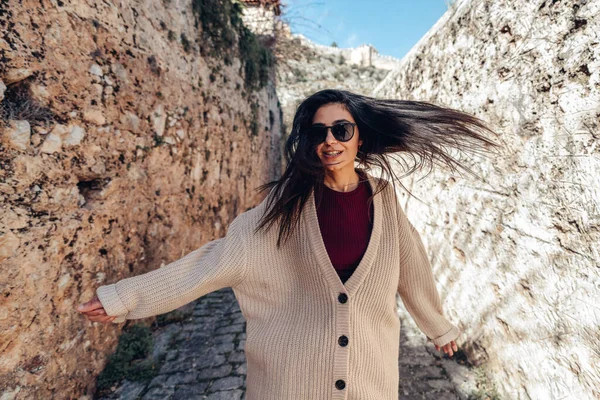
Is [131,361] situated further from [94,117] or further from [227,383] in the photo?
[94,117]

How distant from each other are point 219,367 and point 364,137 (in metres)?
2.36

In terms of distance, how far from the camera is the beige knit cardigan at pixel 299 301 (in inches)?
49.2

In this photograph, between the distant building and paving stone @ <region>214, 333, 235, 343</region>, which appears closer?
paving stone @ <region>214, 333, 235, 343</region>

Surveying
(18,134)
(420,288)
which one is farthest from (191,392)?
(18,134)

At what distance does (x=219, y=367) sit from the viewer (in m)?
2.79

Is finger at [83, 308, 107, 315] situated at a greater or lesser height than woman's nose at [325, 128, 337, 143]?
lesser

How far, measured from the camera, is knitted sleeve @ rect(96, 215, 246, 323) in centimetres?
126

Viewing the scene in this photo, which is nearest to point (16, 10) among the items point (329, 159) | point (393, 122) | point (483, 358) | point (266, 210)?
point (266, 210)

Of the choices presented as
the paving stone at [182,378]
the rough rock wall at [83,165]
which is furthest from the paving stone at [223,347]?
the rough rock wall at [83,165]

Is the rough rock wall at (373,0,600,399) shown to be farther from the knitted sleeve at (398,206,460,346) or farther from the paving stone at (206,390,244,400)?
the paving stone at (206,390,244,400)

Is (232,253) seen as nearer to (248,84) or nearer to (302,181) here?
(302,181)

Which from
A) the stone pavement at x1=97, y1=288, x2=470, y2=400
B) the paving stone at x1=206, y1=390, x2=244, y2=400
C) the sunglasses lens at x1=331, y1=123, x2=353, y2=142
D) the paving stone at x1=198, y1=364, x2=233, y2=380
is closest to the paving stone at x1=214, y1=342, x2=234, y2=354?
the stone pavement at x1=97, y1=288, x2=470, y2=400

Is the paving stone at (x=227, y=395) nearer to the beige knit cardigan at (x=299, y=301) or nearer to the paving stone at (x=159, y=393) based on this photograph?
the paving stone at (x=159, y=393)

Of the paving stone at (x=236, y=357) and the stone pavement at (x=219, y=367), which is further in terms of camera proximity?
the paving stone at (x=236, y=357)
